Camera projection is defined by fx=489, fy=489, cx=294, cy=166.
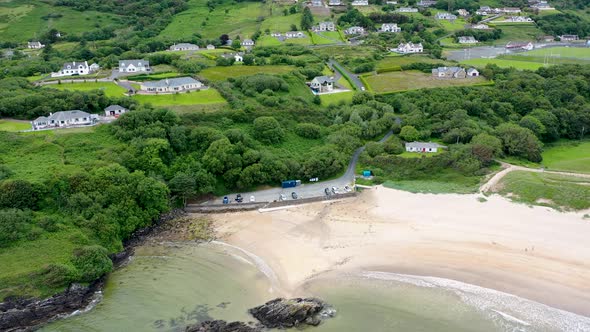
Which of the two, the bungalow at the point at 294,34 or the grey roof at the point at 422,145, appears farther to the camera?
the bungalow at the point at 294,34

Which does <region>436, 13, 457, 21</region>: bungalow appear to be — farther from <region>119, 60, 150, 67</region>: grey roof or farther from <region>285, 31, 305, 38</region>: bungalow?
<region>119, 60, 150, 67</region>: grey roof

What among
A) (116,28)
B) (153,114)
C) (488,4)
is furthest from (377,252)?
(488,4)

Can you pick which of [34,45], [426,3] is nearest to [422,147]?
[34,45]

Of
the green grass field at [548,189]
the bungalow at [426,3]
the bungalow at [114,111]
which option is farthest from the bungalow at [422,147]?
the bungalow at [426,3]

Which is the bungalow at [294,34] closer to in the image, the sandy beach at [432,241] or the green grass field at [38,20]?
the green grass field at [38,20]

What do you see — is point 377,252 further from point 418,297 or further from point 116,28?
point 116,28

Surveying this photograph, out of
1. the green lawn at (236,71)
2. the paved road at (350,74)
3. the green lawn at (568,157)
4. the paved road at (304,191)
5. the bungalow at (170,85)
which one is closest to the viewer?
the paved road at (304,191)

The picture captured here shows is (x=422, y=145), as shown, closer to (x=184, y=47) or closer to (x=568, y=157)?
(x=568, y=157)
